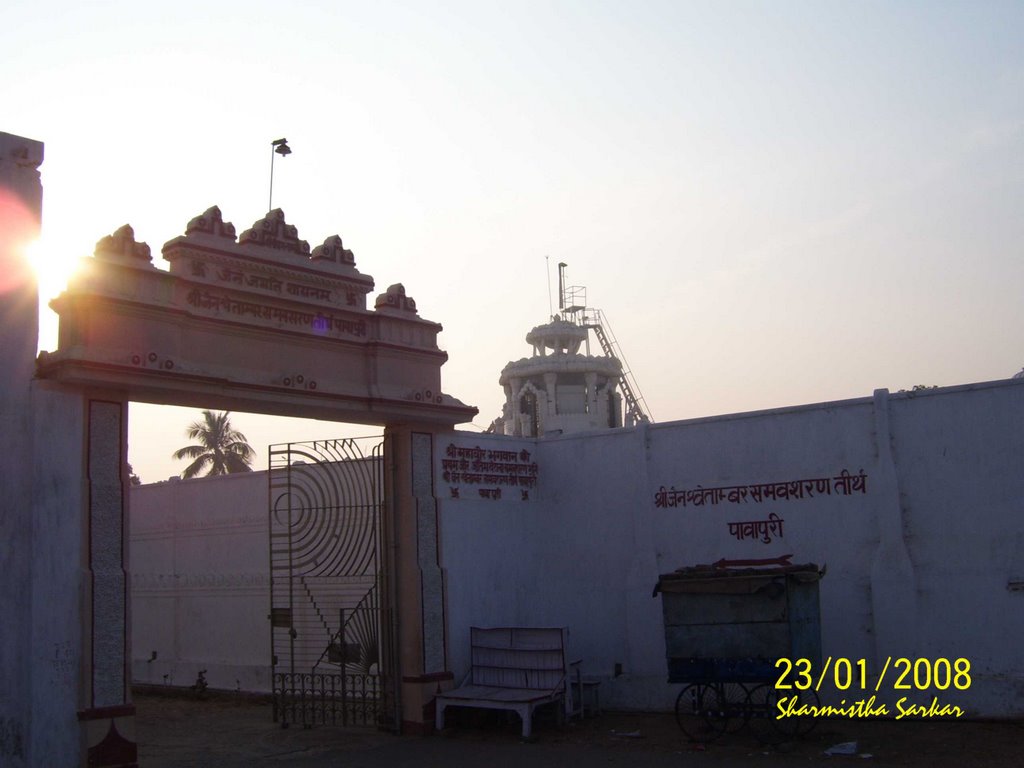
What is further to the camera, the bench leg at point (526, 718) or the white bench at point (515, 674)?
the white bench at point (515, 674)

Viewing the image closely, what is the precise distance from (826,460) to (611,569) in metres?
3.22

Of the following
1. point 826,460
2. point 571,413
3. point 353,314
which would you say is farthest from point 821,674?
point 571,413

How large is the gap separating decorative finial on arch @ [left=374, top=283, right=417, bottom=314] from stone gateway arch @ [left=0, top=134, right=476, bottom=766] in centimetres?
40

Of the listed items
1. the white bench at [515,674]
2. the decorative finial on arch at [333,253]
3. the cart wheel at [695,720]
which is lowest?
the cart wheel at [695,720]

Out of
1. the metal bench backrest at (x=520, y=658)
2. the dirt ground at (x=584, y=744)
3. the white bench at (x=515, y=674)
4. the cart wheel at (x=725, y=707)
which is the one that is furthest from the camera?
the metal bench backrest at (x=520, y=658)

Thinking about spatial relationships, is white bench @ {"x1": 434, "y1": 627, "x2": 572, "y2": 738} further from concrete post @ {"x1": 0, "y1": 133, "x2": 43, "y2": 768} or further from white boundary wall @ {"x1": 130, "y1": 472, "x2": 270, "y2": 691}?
concrete post @ {"x1": 0, "y1": 133, "x2": 43, "y2": 768}

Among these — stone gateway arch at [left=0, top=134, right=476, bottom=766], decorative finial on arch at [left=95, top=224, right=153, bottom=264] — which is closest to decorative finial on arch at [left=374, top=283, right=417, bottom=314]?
stone gateway arch at [left=0, top=134, right=476, bottom=766]

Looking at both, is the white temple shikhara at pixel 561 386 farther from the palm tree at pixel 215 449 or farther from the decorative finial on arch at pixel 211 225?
the decorative finial on arch at pixel 211 225

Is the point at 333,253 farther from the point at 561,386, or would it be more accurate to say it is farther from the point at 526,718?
the point at 561,386

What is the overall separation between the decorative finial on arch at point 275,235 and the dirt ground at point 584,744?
540cm

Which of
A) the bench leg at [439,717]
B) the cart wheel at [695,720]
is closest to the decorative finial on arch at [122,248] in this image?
the bench leg at [439,717]

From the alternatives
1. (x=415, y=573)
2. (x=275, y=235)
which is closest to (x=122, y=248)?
(x=275, y=235)

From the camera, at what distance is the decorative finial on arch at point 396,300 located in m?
12.8
